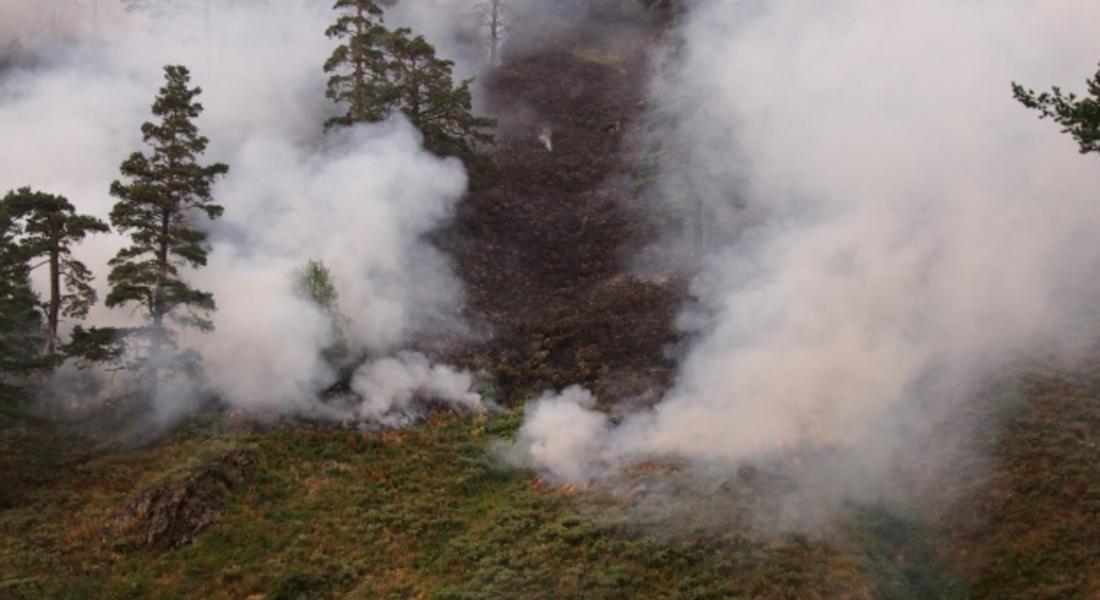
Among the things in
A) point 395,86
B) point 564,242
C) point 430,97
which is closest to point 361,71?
point 395,86

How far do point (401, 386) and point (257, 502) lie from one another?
225 inches

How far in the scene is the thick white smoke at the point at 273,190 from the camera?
22562 mm

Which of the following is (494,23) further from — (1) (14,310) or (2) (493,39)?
(1) (14,310)

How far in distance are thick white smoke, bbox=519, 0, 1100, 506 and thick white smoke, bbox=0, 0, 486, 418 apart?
711 centimetres

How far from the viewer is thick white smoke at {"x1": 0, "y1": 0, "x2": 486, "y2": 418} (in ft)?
74.0

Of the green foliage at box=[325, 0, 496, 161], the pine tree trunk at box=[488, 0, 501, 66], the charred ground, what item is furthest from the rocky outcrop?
the pine tree trunk at box=[488, 0, 501, 66]

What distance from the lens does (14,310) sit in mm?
18688

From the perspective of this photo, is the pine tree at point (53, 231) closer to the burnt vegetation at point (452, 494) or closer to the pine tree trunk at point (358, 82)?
the burnt vegetation at point (452, 494)

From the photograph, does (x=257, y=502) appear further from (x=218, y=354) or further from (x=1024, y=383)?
(x=1024, y=383)

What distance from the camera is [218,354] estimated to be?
2256cm

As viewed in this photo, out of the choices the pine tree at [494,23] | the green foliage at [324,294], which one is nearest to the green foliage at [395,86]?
the green foliage at [324,294]

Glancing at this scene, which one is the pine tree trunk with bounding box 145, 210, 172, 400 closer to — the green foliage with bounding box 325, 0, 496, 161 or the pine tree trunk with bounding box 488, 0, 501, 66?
the green foliage with bounding box 325, 0, 496, 161

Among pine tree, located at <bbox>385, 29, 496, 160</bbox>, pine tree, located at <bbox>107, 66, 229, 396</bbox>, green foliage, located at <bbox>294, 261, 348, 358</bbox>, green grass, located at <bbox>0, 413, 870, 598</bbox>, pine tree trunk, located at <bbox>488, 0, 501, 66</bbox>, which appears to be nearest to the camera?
green grass, located at <bbox>0, 413, 870, 598</bbox>

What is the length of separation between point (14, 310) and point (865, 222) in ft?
79.9
